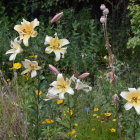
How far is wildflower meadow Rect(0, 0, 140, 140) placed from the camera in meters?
2.90

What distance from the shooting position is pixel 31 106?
327 cm

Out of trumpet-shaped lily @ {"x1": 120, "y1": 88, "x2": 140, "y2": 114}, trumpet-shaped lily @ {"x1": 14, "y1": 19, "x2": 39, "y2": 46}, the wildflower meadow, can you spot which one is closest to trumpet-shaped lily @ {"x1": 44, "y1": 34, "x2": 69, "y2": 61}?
the wildflower meadow

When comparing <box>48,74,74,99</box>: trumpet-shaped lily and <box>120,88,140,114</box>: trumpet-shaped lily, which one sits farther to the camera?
<box>48,74,74,99</box>: trumpet-shaped lily

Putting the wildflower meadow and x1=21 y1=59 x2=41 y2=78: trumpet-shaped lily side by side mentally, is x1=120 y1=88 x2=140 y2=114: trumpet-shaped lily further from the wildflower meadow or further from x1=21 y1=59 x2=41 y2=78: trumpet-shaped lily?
x1=21 y1=59 x2=41 y2=78: trumpet-shaped lily

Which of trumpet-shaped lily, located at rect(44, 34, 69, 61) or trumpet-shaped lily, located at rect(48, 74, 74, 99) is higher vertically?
trumpet-shaped lily, located at rect(44, 34, 69, 61)

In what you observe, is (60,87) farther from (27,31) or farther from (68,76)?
(68,76)

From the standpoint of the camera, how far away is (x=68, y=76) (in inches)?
243

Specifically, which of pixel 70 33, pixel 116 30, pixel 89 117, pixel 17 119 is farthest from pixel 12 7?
pixel 17 119

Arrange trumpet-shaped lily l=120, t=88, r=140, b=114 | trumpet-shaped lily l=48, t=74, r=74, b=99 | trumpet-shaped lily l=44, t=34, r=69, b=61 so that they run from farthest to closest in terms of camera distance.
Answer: trumpet-shaped lily l=44, t=34, r=69, b=61 < trumpet-shaped lily l=48, t=74, r=74, b=99 < trumpet-shaped lily l=120, t=88, r=140, b=114

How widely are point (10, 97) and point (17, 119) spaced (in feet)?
1.53

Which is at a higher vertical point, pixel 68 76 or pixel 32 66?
pixel 68 76

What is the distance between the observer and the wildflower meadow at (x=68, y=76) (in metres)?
2.90

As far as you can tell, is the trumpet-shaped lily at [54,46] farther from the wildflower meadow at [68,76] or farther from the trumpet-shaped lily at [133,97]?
the trumpet-shaped lily at [133,97]

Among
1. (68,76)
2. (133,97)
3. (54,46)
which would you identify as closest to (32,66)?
(54,46)
